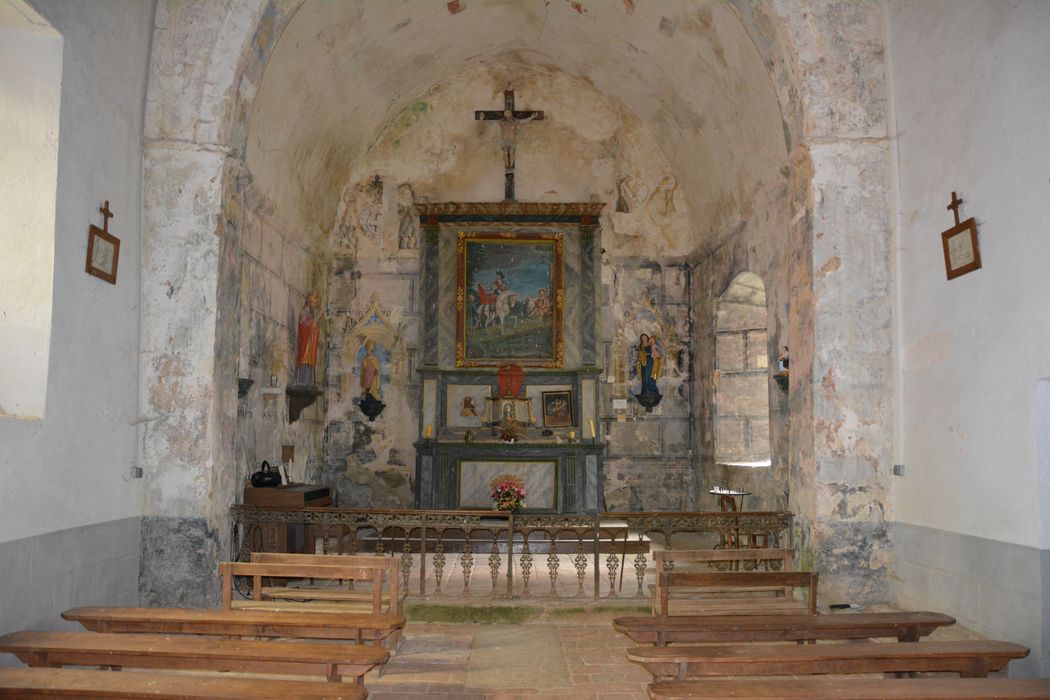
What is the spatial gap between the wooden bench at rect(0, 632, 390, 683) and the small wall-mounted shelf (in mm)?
6051

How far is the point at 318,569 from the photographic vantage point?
17.1 ft

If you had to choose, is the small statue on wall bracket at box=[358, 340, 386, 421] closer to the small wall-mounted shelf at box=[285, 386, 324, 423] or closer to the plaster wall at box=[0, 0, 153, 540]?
the small wall-mounted shelf at box=[285, 386, 324, 423]

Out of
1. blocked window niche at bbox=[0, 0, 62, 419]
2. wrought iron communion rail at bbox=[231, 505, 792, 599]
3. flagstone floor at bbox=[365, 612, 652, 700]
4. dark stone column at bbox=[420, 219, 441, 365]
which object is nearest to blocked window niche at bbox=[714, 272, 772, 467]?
wrought iron communion rail at bbox=[231, 505, 792, 599]

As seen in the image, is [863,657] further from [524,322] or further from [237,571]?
[524,322]

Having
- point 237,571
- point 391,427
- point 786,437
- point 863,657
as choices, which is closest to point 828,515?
point 786,437

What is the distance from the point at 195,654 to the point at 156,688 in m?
0.45

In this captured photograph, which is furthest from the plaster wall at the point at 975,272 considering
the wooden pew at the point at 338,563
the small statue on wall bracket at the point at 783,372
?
the wooden pew at the point at 338,563

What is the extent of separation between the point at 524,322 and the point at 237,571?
25.0ft

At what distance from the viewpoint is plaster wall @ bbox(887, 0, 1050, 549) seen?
16.7 ft

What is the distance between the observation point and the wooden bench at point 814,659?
13.0 ft

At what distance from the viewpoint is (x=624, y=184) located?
41.7 ft

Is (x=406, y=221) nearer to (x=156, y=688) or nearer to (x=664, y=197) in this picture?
(x=664, y=197)

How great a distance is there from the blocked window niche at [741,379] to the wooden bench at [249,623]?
7.28 metres

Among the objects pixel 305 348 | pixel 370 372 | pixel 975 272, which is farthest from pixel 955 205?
Answer: pixel 370 372
